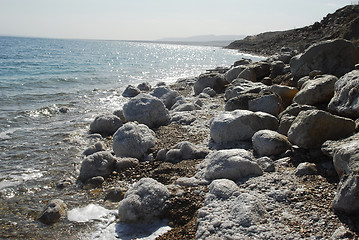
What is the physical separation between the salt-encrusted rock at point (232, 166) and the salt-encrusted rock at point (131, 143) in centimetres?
225

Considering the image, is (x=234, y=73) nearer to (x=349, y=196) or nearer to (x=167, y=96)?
(x=167, y=96)

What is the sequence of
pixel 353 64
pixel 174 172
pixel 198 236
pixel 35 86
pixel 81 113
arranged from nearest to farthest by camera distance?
pixel 198 236 < pixel 174 172 < pixel 353 64 < pixel 81 113 < pixel 35 86

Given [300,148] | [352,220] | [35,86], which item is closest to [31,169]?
[300,148]

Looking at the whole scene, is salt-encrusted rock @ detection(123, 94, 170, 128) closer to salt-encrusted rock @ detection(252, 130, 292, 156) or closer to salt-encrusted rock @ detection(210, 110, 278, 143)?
salt-encrusted rock @ detection(210, 110, 278, 143)

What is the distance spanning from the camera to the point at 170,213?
15.1 feet

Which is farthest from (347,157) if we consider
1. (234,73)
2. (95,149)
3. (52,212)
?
(234,73)

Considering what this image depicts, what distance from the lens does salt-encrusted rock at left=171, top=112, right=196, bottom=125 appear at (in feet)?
30.8

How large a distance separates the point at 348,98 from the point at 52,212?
5.40 meters

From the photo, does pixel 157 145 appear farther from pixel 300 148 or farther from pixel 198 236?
pixel 198 236

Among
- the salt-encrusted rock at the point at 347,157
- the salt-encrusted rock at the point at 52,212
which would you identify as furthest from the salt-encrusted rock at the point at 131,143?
the salt-encrusted rock at the point at 347,157

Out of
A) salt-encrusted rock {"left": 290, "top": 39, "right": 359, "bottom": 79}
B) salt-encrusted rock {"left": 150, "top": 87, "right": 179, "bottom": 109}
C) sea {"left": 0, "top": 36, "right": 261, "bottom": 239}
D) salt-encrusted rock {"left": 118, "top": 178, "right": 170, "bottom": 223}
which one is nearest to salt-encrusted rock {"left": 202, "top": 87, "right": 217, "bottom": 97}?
salt-encrusted rock {"left": 150, "top": 87, "right": 179, "bottom": 109}

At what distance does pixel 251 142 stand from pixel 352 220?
10.3 feet

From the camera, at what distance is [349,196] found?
3.60 m

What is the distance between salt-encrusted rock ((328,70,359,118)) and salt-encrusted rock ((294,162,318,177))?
1.46 m
